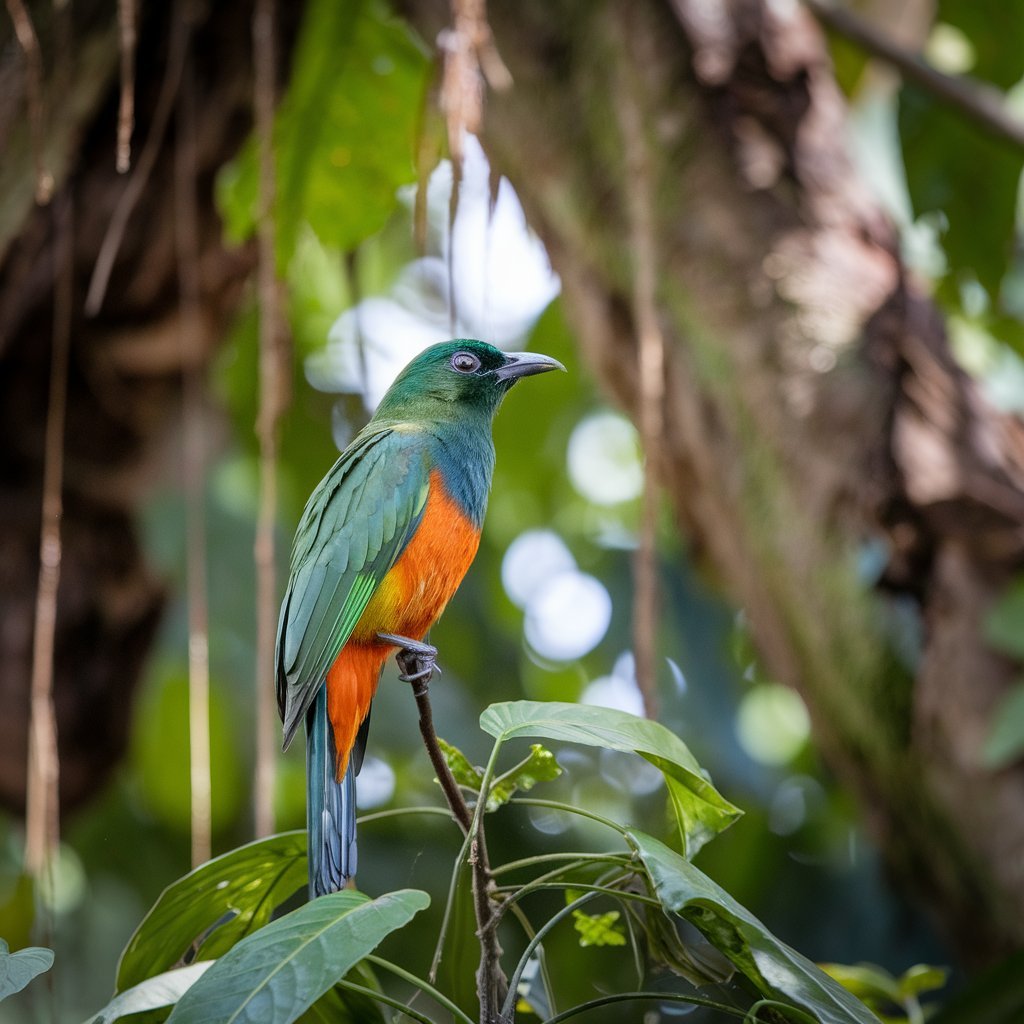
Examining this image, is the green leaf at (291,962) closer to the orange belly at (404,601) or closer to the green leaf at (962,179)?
the orange belly at (404,601)

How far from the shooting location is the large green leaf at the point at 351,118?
3787mm

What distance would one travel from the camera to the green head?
2.60 meters

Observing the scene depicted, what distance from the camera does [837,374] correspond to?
3.37 metres

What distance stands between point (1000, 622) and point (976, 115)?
1731 mm

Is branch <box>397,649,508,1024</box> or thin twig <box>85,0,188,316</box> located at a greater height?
thin twig <box>85,0,188,316</box>

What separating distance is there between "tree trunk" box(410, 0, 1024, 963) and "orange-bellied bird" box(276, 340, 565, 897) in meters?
0.82

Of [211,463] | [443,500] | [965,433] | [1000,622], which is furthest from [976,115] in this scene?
[211,463]

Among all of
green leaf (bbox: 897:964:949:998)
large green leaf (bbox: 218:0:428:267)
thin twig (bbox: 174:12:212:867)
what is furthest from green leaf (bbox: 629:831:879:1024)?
large green leaf (bbox: 218:0:428:267)

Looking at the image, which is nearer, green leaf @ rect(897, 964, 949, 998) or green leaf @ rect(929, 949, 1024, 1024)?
green leaf @ rect(897, 964, 949, 998)

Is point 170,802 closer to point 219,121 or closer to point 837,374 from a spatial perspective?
point 219,121

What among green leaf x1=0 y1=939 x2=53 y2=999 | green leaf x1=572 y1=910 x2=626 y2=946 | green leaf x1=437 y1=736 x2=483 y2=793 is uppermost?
green leaf x1=437 y1=736 x2=483 y2=793

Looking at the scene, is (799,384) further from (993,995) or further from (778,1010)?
(778,1010)

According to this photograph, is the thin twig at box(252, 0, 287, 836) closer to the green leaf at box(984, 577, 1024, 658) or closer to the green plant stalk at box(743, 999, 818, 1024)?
the green plant stalk at box(743, 999, 818, 1024)

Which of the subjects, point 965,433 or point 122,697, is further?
point 122,697
